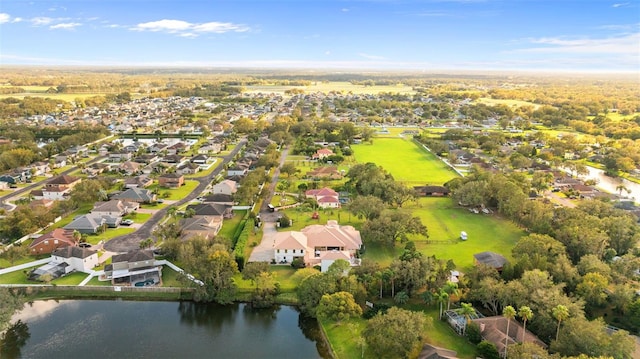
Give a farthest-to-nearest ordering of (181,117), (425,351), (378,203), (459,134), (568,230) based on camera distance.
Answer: (181,117) < (459,134) < (378,203) < (568,230) < (425,351)

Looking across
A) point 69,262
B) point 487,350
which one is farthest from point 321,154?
point 487,350

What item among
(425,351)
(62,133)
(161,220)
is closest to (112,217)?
(161,220)

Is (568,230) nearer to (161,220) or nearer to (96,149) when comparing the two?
(161,220)

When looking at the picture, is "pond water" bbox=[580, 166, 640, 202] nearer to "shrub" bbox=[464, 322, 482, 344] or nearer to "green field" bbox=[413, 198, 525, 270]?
"green field" bbox=[413, 198, 525, 270]

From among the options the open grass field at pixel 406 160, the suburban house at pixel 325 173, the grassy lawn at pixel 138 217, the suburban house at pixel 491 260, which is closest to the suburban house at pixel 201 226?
the grassy lawn at pixel 138 217

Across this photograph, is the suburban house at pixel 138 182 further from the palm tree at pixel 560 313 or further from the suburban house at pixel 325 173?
the palm tree at pixel 560 313

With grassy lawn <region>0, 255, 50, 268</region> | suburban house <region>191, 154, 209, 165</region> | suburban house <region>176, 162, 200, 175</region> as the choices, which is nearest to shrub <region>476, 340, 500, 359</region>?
grassy lawn <region>0, 255, 50, 268</region>
